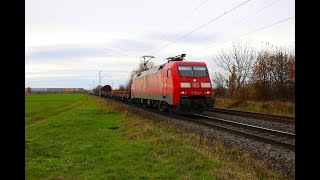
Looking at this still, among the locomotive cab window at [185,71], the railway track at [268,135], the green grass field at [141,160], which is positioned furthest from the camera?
the locomotive cab window at [185,71]

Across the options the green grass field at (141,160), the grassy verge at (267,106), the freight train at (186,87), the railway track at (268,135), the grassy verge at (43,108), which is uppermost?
the freight train at (186,87)

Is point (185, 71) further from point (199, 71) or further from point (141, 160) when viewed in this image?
point (141, 160)

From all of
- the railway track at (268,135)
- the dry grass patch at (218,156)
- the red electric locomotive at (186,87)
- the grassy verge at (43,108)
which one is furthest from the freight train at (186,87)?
the grassy verge at (43,108)

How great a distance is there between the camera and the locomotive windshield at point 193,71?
19.3 meters

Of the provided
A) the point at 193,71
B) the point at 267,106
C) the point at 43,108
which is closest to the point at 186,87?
the point at 193,71

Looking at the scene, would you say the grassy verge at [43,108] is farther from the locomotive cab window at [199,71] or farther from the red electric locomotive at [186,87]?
the locomotive cab window at [199,71]

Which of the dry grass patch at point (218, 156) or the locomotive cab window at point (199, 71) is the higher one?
the locomotive cab window at point (199, 71)

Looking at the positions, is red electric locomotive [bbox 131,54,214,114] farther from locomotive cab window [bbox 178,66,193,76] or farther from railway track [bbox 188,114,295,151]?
railway track [bbox 188,114,295,151]

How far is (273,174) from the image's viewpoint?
6395 mm

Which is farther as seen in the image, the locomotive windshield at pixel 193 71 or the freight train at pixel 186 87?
the locomotive windshield at pixel 193 71

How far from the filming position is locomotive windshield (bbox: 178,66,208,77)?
1933 cm

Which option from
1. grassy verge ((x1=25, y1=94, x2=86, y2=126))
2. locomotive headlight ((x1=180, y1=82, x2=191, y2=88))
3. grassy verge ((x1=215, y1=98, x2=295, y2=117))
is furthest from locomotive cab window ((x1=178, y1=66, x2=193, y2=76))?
grassy verge ((x1=25, y1=94, x2=86, y2=126))

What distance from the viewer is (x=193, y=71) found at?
64.6 ft
